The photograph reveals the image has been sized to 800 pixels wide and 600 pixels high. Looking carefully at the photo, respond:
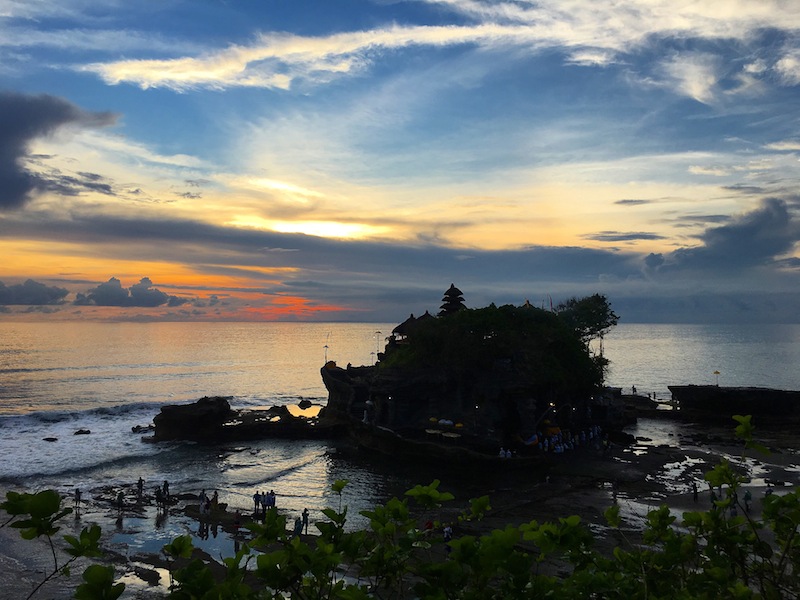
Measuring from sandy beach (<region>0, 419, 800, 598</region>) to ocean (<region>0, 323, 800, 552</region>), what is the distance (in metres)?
4.89

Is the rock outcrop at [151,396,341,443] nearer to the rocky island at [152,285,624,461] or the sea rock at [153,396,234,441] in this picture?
the sea rock at [153,396,234,441]

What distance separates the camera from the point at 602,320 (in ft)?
214

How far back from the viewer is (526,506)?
103 feet

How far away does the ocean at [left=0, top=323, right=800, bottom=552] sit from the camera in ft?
129

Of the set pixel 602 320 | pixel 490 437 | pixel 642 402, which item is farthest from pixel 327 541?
pixel 642 402

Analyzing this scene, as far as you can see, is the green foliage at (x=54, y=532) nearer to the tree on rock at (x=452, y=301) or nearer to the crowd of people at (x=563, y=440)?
the crowd of people at (x=563, y=440)

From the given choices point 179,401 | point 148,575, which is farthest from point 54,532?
point 179,401

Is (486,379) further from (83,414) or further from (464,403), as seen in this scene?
(83,414)

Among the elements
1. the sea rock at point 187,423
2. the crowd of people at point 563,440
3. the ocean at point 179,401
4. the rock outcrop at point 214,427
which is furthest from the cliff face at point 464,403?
the sea rock at point 187,423

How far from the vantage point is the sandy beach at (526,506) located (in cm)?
2478

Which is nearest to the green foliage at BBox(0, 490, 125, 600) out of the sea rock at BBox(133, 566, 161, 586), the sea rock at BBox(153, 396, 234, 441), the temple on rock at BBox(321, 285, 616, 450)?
the sea rock at BBox(133, 566, 161, 586)

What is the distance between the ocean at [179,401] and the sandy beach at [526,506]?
4892 millimetres

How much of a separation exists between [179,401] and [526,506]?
65.5 meters

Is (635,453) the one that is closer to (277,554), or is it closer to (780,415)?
(780,415)
